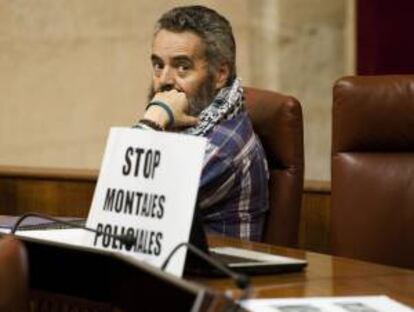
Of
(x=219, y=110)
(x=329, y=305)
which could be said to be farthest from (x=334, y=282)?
(x=219, y=110)

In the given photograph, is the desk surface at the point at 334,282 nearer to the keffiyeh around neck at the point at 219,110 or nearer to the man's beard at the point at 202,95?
the keffiyeh around neck at the point at 219,110

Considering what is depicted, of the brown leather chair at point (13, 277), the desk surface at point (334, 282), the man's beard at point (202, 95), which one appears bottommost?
the desk surface at point (334, 282)

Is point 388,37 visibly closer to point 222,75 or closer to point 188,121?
point 222,75

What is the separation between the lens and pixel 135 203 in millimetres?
1412

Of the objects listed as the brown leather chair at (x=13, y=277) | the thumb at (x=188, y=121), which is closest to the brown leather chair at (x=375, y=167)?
the thumb at (x=188, y=121)

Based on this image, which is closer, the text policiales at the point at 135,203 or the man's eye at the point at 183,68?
the text policiales at the point at 135,203

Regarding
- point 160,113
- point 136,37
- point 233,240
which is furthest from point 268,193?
point 136,37

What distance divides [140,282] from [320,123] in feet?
8.84

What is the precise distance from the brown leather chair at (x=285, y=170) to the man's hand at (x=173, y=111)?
21 centimetres

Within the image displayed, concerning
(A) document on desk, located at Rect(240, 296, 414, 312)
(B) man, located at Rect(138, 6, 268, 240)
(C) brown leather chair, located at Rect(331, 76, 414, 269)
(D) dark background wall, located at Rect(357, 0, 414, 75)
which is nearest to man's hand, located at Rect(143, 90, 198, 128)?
(B) man, located at Rect(138, 6, 268, 240)

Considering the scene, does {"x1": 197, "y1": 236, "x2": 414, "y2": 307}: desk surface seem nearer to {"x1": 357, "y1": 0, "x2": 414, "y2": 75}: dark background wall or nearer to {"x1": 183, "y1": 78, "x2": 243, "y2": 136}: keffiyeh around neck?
{"x1": 183, "y1": 78, "x2": 243, "y2": 136}: keffiyeh around neck

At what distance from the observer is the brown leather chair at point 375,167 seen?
2.33 meters

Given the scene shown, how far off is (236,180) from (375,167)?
335mm

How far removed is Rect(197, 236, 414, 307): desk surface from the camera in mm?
1429
